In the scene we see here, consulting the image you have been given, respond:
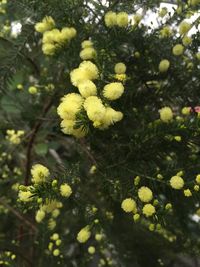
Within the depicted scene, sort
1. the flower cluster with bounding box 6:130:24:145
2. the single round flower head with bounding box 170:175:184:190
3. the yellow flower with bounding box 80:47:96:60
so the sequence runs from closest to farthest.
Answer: the single round flower head with bounding box 170:175:184:190
the yellow flower with bounding box 80:47:96:60
the flower cluster with bounding box 6:130:24:145

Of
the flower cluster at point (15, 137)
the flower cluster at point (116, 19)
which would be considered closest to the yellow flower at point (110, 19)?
the flower cluster at point (116, 19)

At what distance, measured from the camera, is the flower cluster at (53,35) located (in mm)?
997

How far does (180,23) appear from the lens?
113cm

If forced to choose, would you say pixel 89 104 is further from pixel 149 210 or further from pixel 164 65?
pixel 164 65

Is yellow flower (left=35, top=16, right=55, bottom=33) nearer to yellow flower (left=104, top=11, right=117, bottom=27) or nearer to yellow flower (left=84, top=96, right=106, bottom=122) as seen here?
yellow flower (left=104, top=11, right=117, bottom=27)

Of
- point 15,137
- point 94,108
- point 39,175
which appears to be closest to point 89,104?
point 94,108

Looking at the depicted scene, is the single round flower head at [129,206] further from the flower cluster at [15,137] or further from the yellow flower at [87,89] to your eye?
the flower cluster at [15,137]

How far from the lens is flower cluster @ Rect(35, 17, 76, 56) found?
1.00 meters

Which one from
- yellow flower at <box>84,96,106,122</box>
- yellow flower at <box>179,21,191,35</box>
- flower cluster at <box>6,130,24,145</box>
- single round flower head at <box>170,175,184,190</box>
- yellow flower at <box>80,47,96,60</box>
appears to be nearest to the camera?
yellow flower at <box>84,96,106,122</box>

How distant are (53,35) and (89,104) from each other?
0.38m

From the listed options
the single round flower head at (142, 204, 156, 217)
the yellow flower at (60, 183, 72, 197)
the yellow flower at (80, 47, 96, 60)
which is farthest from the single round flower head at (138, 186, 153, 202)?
the yellow flower at (80, 47, 96, 60)

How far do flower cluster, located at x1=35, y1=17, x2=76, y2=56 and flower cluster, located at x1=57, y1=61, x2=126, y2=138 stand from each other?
26 centimetres

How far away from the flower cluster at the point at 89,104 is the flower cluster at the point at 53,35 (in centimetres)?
26

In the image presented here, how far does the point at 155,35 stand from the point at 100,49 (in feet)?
0.69
